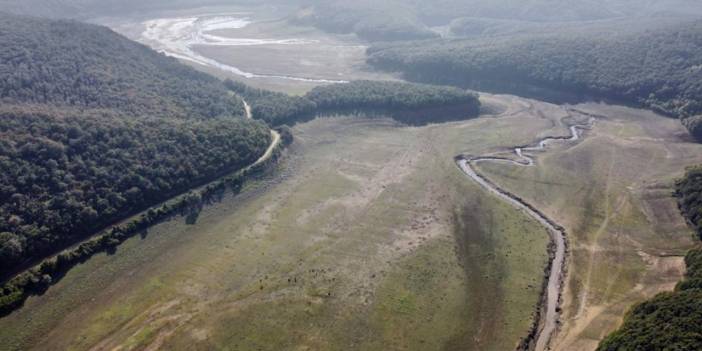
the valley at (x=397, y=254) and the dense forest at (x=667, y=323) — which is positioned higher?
the dense forest at (x=667, y=323)

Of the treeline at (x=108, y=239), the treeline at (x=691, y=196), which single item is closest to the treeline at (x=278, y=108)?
the treeline at (x=108, y=239)

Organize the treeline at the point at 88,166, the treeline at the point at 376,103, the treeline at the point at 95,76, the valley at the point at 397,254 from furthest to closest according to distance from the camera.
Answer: the treeline at the point at 376,103, the treeline at the point at 95,76, the treeline at the point at 88,166, the valley at the point at 397,254

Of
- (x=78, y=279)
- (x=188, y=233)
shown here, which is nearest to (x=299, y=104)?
(x=188, y=233)

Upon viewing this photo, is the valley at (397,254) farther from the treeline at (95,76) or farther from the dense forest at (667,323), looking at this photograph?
the treeline at (95,76)

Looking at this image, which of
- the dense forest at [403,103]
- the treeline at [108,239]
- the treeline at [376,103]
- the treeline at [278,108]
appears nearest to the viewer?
the treeline at [108,239]

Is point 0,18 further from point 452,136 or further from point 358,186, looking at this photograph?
point 452,136

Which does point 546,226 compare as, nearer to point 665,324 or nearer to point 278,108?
point 665,324

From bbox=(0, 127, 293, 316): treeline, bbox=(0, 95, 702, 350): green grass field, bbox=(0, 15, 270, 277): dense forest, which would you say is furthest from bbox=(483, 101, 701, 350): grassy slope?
bbox=(0, 15, 270, 277): dense forest
